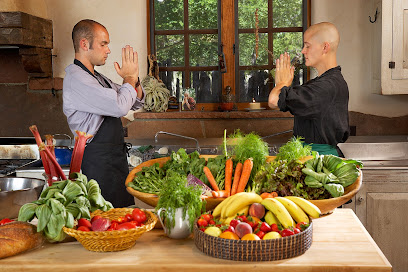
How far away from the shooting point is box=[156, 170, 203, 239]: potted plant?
6.80ft

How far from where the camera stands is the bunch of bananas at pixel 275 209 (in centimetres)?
199

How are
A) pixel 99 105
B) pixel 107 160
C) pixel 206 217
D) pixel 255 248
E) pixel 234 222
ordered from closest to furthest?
pixel 255 248 → pixel 234 222 → pixel 206 217 → pixel 99 105 → pixel 107 160

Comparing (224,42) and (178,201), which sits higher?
(224,42)

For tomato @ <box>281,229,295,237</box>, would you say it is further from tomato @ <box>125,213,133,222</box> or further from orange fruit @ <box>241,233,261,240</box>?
tomato @ <box>125,213,133,222</box>

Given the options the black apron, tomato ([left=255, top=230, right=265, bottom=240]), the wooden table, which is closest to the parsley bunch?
the wooden table

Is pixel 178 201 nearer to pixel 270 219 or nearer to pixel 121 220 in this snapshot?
pixel 121 220

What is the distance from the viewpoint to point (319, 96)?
3254 mm

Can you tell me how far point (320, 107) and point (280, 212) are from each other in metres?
1.43

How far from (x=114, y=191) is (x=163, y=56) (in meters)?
2.12

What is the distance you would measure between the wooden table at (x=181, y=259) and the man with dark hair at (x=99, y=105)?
125 centimetres

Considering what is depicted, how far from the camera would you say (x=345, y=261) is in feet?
6.04

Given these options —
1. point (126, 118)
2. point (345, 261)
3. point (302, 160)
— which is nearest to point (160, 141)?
point (126, 118)

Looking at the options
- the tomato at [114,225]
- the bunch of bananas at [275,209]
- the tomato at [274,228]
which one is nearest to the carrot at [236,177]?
the bunch of bananas at [275,209]

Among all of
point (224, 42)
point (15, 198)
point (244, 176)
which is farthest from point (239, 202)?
point (224, 42)
